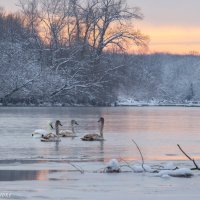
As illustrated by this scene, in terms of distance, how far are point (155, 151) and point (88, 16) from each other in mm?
48534

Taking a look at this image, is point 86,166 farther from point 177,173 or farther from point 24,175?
point 177,173

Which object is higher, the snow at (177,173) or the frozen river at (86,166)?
the snow at (177,173)

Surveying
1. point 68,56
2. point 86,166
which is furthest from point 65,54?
point 86,166

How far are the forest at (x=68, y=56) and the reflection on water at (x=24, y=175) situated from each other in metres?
48.2

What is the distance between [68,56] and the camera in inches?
2680

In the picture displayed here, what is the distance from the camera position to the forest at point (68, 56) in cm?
6397

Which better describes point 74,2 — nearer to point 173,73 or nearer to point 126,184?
point 126,184

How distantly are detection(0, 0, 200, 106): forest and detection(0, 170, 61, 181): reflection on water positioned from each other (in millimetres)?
48185

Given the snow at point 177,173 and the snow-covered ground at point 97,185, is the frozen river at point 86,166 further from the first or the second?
the snow at point 177,173

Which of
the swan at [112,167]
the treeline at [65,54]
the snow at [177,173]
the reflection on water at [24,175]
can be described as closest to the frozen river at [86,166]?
the reflection on water at [24,175]

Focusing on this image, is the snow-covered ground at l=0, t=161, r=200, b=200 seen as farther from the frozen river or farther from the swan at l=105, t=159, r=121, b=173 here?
the swan at l=105, t=159, r=121, b=173

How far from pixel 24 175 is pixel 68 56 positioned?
54.8 meters

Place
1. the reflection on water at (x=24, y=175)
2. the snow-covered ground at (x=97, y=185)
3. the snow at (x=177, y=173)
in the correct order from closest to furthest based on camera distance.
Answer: the snow-covered ground at (x=97, y=185) → the reflection on water at (x=24, y=175) → the snow at (x=177, y=173)

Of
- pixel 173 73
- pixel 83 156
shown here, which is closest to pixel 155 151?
pixel 83 156
